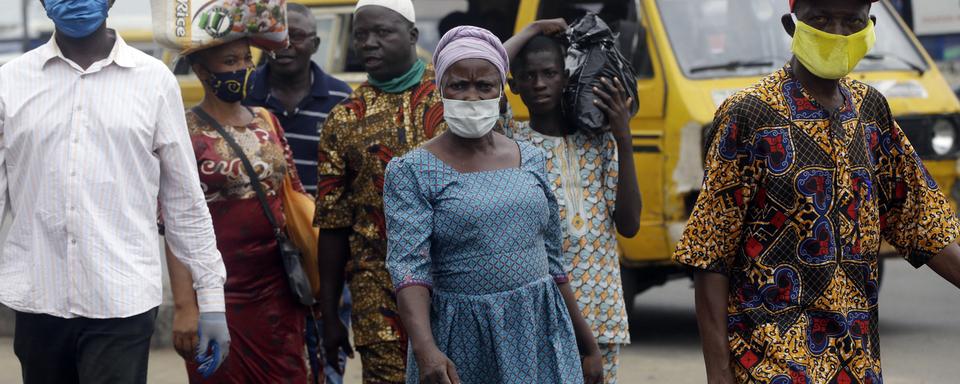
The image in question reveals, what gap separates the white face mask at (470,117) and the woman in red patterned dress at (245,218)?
1330 mm

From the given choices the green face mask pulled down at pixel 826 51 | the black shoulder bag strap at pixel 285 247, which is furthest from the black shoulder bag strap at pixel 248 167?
the green face mask pulled down at pixel 826 51

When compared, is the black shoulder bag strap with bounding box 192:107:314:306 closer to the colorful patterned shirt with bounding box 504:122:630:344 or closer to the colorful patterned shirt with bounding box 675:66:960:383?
the colorful patterned shirt with bounding box 504:122:630:344

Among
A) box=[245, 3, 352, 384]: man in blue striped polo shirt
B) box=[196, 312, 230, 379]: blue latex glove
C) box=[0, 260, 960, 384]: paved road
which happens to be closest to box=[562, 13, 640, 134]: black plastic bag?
box=[196, 312, 230, 379]: blue latex glove

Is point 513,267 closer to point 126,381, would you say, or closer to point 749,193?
point 749,193

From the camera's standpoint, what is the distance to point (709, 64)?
8570 mm

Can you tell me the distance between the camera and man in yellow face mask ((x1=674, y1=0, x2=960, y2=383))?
3799 millimetres

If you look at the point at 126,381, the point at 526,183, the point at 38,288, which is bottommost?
the point at 126,381

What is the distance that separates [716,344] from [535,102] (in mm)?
1405

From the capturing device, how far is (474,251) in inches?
163

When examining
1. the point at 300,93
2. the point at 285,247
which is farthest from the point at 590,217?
the point at 300,93

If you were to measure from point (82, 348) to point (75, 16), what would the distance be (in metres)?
0.93

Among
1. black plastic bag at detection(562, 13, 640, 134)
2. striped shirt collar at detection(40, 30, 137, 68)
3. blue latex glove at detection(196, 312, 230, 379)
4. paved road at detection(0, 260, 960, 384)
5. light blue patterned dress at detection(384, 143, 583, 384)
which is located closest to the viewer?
light blue patterned dress at detection(384, 143, 583, 384)

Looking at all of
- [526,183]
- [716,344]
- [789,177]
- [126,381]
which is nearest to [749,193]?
[789,177]

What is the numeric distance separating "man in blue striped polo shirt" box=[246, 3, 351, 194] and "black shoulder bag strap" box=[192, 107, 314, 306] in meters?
1.02
